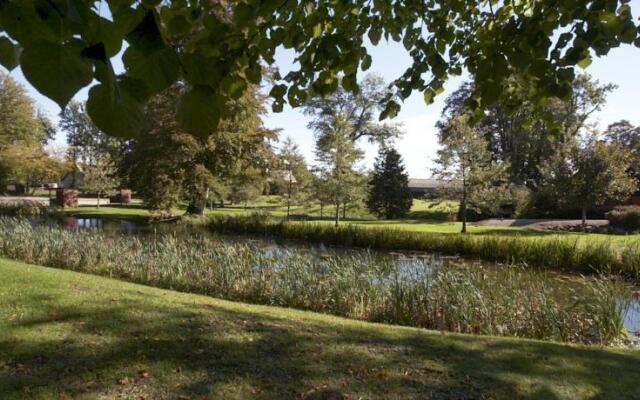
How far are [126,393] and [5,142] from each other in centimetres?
3714

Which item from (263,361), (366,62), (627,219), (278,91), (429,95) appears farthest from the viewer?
(627,219)

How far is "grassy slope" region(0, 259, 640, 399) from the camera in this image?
387 cm

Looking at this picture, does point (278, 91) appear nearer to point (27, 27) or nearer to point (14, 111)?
point (27, 27)

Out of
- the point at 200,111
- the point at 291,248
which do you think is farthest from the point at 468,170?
the point at 200,111

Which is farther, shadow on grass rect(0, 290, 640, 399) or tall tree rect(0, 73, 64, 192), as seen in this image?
tall tree rect(0, 73, 64, 192)

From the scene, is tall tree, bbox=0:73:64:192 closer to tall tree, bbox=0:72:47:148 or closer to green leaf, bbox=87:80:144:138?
tall tree, bbox=0:72:47:148

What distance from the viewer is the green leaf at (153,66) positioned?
111cm

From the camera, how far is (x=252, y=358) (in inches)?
175

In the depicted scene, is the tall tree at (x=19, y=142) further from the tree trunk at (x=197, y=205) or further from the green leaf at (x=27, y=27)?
the green leaf at (x=27, y=27)

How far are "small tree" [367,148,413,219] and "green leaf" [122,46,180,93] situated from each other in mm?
32757

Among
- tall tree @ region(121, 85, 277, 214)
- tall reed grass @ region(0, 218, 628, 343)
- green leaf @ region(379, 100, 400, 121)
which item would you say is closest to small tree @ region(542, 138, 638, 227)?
tall reed grass @ region(0, 218, 628, 343)

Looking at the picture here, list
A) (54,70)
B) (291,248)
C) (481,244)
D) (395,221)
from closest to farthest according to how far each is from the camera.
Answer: (54,70) < (481,244) < (291,248) < (395,221)

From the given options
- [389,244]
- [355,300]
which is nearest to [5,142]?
[389,244]

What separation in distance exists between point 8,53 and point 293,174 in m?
31.6
